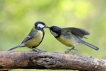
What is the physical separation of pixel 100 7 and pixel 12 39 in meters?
1.88

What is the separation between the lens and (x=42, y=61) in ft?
7.86

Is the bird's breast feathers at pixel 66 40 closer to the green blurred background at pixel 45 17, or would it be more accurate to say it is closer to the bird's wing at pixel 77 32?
the bird's wing at pixel 77 32

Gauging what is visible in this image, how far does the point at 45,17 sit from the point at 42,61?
120 inches

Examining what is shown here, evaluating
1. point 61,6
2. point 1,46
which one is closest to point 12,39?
point 1,46

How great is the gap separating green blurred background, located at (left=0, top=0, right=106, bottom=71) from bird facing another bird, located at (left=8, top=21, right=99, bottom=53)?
66.9 inches

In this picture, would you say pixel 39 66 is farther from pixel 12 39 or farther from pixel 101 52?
pixel 101 52

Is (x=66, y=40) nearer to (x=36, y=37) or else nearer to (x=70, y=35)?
(x=70, y=35)

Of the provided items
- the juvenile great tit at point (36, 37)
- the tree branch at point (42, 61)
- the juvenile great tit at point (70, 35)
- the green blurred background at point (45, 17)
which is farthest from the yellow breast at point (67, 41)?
the green blurred background at point (45, 17)

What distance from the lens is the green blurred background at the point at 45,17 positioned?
194 inches

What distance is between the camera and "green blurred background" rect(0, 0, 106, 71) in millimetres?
4930

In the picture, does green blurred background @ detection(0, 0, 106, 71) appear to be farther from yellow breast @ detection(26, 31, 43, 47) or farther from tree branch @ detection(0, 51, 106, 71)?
tree branch @ detection(0, 51, 106, 71)

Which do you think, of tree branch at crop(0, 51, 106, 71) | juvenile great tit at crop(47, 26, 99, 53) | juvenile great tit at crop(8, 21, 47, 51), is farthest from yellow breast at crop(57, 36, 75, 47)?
tree branch at crop(0, 51, 106, 71)

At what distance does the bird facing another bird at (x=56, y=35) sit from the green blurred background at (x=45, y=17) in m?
1.70

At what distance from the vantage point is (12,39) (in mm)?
4992
